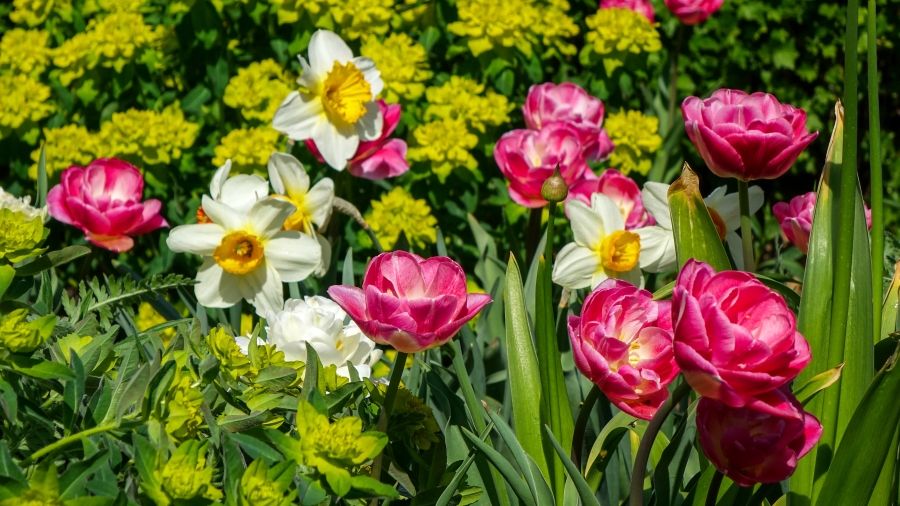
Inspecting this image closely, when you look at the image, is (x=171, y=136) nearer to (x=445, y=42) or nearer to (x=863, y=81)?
(x=445, y=42)

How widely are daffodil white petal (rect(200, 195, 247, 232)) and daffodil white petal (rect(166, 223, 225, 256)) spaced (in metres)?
0.01

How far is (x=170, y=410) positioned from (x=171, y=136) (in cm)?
141

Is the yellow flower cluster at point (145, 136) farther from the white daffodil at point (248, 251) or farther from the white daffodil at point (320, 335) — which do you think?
the white daffodil at point (320, 335)

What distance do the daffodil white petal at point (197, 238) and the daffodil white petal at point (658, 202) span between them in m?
0.75

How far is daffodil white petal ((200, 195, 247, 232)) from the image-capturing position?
4.95 feet

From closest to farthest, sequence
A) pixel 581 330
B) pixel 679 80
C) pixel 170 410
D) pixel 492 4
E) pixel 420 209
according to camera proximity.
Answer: pixel 170 410
pixel 581 330
pixel 420 209
pixel 492 4
pixel 679 80

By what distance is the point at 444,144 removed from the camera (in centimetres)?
219

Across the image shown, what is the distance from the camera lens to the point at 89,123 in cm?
262

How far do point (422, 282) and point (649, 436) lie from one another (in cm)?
32

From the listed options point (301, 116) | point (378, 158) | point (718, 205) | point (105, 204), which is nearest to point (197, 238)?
point (105, 204)

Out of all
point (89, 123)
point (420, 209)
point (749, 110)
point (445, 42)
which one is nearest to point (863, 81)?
point (445, 42)

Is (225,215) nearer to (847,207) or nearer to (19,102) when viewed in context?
(847,207)

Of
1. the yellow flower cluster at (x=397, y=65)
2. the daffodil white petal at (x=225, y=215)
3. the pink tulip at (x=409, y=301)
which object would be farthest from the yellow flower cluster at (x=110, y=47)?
the pink tulip at (x=409, y=301)

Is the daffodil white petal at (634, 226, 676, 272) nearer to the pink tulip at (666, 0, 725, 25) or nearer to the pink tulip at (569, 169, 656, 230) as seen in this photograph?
the pink tulip at (569, 169, 656, 230)
